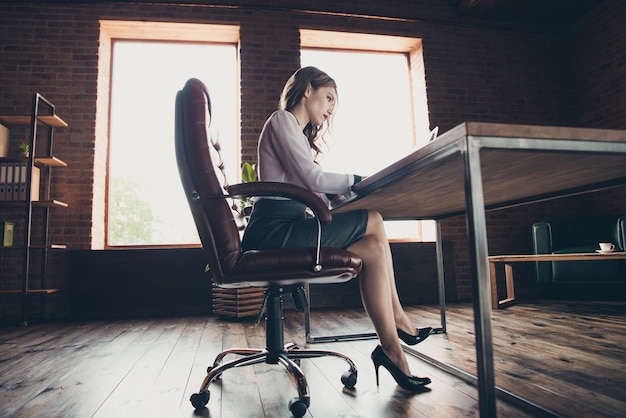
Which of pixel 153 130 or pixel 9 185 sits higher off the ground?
pixel 153 130

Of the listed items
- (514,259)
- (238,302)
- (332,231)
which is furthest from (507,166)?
(514,259)

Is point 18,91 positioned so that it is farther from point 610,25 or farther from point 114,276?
point 610,25

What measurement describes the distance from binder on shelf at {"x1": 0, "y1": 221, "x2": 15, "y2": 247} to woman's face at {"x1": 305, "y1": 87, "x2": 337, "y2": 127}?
3307 millimetres

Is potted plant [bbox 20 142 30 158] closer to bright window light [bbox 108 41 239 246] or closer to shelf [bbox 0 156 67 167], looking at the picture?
shelf [bbox 0 156 67 167]

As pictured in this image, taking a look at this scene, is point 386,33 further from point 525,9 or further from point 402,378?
point 402,378

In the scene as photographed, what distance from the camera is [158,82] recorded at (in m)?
4.72

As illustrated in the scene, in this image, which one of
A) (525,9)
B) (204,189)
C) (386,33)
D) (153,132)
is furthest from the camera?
(525,9)

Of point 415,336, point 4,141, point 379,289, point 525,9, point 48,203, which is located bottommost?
point 415,336

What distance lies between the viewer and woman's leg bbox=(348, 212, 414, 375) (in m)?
1.51

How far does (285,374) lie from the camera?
1795 millimetres

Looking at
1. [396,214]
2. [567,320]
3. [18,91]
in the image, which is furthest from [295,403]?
[18,91]

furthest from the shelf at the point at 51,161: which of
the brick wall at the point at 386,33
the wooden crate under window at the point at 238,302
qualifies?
the wooden crate under window at the point at 238,302

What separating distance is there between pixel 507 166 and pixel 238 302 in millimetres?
2605

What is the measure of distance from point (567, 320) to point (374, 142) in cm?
270
